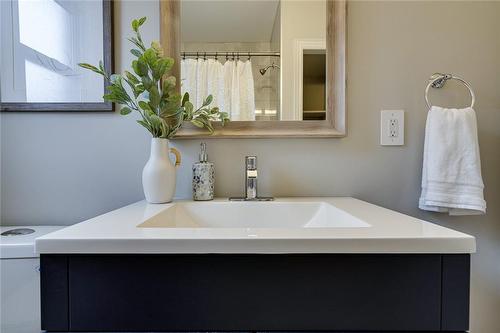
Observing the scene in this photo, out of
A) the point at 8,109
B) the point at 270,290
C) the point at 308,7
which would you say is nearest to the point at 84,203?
the point at 8,109

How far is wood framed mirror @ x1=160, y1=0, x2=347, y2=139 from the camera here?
3.45ft

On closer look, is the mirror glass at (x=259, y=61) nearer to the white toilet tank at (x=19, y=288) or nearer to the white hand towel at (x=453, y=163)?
the white hand towel at (x=453, y=163)

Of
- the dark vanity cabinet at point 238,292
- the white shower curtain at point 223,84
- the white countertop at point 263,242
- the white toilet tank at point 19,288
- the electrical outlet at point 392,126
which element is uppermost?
the white shower curtain at point 223,84

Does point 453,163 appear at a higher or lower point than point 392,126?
lower

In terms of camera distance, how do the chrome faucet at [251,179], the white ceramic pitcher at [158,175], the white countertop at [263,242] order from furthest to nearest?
the chrome faucet at [251,179] < the white ceramic pitcher at [158,175] < the white countertop at [263,242]

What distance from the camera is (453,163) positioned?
37.2 inches

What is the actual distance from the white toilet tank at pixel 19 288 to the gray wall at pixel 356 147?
275mm

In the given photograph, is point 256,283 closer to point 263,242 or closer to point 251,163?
point 263,242

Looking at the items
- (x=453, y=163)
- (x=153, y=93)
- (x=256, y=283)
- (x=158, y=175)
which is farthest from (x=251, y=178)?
(x=453, y=163)

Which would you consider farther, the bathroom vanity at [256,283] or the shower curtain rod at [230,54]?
the shower curtain rod at [230,54]

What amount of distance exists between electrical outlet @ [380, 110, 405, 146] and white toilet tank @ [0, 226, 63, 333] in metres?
1.14

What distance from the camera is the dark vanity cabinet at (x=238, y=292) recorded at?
51 cm

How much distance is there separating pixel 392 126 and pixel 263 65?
1.64 ft

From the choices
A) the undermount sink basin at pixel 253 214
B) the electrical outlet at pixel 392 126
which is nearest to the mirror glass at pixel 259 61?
the electrical outlet at pixel 392 126
